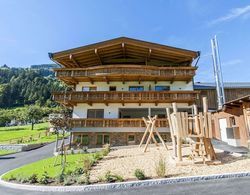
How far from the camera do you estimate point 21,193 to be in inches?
371

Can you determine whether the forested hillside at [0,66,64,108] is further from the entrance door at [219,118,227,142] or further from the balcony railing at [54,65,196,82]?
the entrance door at [219,118,227,142]

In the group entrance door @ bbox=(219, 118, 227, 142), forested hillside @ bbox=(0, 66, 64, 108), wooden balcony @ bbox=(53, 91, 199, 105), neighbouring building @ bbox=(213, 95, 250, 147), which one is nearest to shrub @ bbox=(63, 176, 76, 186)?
neighbouring building @ bbox=(213, 95, 250, 147)

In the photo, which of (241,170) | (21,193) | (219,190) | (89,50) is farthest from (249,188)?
(89,50)

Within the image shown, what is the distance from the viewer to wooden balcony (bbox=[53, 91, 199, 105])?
25.1 meters

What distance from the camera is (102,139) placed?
24469mm

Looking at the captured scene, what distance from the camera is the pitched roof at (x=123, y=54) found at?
2691 cm

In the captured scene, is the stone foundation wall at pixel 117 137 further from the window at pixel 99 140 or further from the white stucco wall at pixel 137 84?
the white stucco wall at pixel 137 84

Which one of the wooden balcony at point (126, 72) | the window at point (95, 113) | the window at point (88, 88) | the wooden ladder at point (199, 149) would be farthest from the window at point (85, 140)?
the wooden ladder at point (199, 149)

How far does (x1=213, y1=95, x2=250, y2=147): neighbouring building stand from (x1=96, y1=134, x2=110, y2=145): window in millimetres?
12404

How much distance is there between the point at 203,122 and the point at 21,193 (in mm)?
10264

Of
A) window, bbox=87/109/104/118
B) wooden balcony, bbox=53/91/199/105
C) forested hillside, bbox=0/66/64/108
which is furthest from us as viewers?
forested hillside, bbox=0/66/64/108

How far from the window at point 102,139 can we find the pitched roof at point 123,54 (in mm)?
11046

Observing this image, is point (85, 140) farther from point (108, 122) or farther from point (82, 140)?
point (108, 122)

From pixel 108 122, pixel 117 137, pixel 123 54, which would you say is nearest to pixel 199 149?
pixel 117 137
